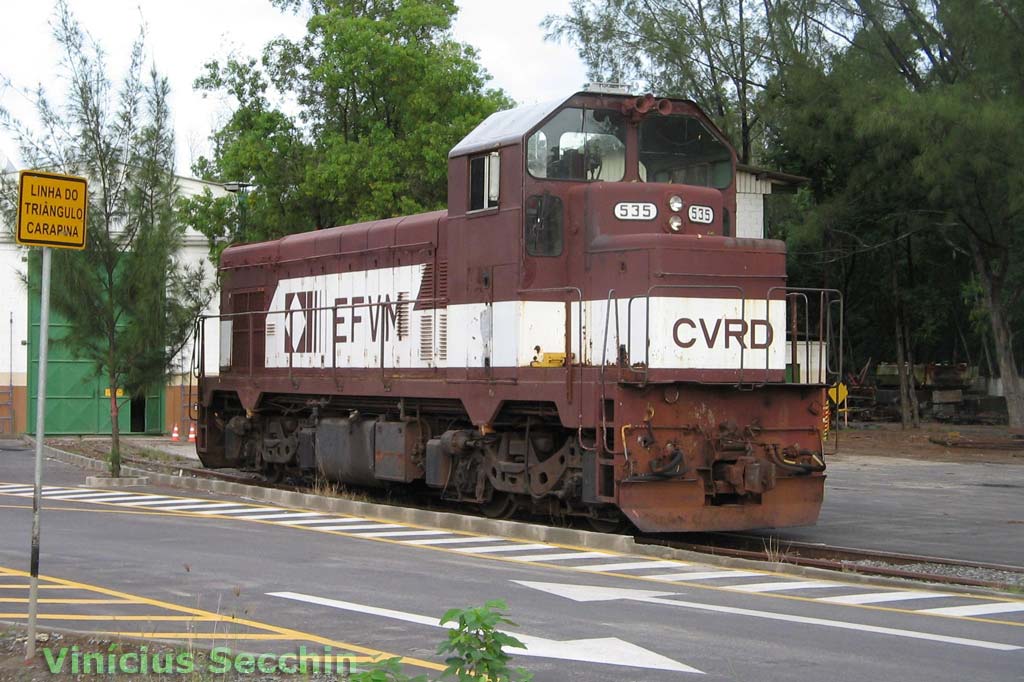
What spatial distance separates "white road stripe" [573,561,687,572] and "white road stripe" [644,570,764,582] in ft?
1.31

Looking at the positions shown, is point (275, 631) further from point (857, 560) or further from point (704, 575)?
point (857, 560)

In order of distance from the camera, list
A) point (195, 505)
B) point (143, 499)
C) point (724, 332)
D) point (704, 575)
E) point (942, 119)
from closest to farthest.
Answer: point (704, 575) < point (724, 332) < point (195, 505) < point (143, 499) < point (942, 119)

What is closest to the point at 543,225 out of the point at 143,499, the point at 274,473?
the point at 143,499

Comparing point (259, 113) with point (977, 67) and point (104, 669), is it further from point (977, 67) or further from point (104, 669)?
point (104, 669)

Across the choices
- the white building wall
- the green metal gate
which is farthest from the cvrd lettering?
the green metal gate

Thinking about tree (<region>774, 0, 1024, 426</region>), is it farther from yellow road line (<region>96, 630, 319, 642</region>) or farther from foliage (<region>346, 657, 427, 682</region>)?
foliage (<region>346, 657, 427, 682</region>)

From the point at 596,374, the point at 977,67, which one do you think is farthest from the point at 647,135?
the point at 977,67

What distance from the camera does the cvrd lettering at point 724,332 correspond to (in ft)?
42.5

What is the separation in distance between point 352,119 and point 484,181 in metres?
19.4

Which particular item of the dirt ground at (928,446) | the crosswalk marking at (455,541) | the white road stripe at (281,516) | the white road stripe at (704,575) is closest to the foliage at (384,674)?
the white road stripe at (704,575)

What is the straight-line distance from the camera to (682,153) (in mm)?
14336

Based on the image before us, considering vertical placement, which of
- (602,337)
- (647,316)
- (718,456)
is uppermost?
(647,316)

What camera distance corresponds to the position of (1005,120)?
27703 millimetres

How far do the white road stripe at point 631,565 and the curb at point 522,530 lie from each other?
1.09 ft
